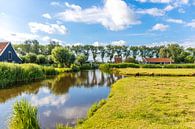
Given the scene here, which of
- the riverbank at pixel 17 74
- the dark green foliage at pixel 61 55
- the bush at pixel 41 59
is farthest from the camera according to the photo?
the bush at pixel 41 59

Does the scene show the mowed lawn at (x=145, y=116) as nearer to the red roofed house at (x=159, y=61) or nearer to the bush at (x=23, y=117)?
the bush at (x=23, y=117)

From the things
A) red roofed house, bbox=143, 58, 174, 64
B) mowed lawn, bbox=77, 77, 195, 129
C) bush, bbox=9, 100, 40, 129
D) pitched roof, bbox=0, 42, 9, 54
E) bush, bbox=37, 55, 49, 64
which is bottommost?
mowed lawn, bbox=77, 77, 195, 129

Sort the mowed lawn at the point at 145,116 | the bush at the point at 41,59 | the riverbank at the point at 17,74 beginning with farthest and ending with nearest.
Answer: the bush at the point at 41,59 → the riverbank at the point at 17,74 → the mowed lawn at the point at 145,116

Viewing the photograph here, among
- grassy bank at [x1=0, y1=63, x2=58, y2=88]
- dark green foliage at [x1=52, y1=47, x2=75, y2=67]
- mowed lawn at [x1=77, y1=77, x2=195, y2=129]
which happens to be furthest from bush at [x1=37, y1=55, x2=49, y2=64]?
mowed lawn at [x1=77, y1=77, x2=195, y2=129]

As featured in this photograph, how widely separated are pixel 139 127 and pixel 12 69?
26046 millimetres

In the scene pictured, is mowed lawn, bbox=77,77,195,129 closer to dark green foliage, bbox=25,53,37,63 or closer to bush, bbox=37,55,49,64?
dark green foliage, bbox=25,53,37,63

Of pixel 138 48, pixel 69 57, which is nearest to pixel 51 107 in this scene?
pixel 69 57

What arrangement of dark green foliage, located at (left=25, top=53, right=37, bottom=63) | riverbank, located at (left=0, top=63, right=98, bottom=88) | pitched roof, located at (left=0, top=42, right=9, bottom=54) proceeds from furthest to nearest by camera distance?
dark green foliage, located at (left=25, top=53, right=37, bottom=63) → pitched roof, located at (left=0, top=42, right=9, bottom=54) → riverbank, located at (left=0, top=63, right=98, bottom=88)

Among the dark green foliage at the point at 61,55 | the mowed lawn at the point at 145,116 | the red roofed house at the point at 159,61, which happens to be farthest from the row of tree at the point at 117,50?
the mowed lawn at the point at 145,116

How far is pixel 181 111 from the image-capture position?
1395 cm

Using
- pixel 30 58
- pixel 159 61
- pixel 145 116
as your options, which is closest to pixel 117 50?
pixel 159 61

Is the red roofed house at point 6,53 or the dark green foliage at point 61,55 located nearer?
the red roofed house at point 6,53

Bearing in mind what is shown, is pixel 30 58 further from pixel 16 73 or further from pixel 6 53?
pixel 16 73

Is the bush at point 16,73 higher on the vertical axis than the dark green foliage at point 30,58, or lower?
lower
